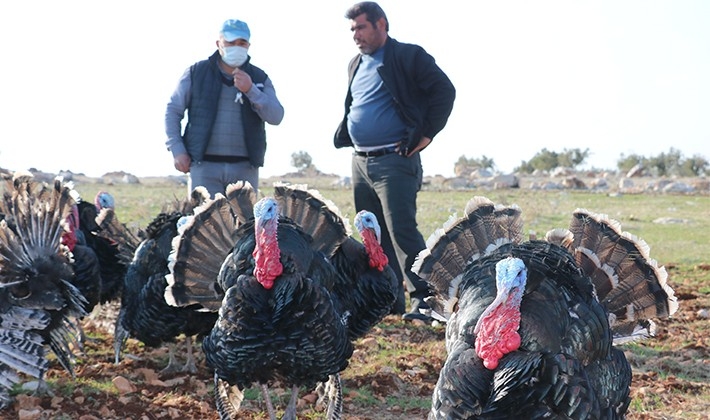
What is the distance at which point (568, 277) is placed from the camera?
3279mm

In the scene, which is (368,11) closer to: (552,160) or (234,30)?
(234,30)

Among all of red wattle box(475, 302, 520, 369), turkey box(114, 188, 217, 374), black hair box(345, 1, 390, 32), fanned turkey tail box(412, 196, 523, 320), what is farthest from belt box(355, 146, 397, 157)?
red wattle box(475, 302, 520, 369)

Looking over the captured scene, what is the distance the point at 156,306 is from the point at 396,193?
208 cm

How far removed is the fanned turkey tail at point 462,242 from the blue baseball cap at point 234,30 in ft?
7.95

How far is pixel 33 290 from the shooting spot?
4562mm

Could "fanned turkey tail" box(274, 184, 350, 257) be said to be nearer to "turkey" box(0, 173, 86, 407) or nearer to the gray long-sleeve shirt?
the gray long-sleeve shirt

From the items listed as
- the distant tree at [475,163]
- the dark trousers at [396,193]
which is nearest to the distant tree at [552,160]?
the distant tree at [475,163]

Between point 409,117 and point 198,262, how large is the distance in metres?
2.28

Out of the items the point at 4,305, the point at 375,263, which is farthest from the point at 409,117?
the point at 4,305

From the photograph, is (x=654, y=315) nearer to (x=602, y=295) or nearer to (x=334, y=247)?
(x=602, y=295)

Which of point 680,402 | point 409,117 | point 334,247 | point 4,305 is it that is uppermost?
point 409,117

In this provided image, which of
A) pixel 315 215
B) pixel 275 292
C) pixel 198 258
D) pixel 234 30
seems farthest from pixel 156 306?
pixel 234 30

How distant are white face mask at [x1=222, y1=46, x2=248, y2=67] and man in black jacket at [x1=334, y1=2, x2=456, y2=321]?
0.94 meters

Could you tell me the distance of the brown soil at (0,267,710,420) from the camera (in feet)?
14.0
